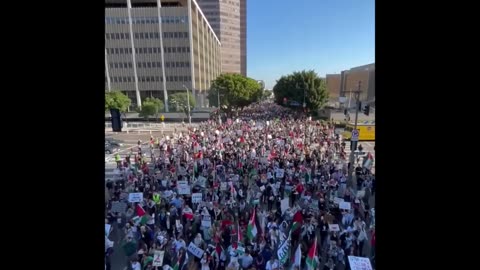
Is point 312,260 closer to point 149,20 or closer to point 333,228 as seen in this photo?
point 333,228

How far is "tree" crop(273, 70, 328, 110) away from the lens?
44875mm

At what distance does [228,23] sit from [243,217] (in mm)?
107115

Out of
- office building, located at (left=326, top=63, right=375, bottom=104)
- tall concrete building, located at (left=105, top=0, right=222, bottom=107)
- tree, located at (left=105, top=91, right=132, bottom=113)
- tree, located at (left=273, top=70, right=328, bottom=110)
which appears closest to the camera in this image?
office building, located at (left=326, top=63, right=375, bottom=104)

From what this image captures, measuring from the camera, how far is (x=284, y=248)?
21.9 ft

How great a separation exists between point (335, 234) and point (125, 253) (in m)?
4.64

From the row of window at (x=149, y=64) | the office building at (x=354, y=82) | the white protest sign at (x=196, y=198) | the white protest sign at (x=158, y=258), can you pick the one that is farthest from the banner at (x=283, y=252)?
the row of window at (x=149, y=64)

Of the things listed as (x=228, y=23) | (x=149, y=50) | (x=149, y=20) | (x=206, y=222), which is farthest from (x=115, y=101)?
(x=228, y=23)

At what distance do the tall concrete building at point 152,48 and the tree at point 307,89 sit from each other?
15542mm

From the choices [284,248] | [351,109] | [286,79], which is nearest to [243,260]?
[284,248]

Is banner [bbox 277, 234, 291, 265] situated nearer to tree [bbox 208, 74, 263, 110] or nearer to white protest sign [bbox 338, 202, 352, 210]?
white protest sign [bbox 338, 202, 352, 210]

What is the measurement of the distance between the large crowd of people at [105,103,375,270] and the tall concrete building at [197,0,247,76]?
9489 centimetres

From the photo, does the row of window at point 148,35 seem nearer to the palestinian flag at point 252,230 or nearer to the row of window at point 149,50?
the row of window at point 149,50

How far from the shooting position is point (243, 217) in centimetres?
929

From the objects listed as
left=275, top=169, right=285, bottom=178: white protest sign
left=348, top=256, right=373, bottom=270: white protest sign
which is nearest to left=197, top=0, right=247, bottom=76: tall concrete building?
left=275, top=169, right=285, bottom=178: white protest sign
